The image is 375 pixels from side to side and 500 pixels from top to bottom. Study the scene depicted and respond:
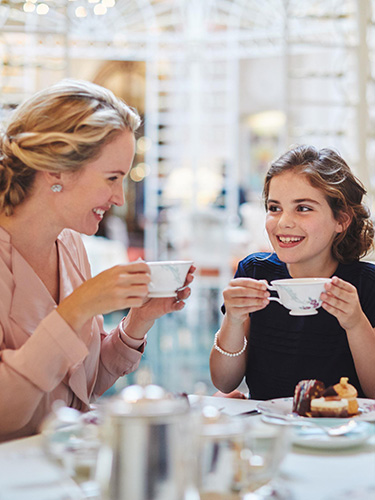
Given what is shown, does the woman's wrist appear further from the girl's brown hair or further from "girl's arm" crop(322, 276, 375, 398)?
the girl's brown hair

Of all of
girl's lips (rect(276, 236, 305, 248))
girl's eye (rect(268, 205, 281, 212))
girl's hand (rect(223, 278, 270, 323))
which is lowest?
girl's hand (rect(223, 278, 270, 323))

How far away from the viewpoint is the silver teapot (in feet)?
2.17

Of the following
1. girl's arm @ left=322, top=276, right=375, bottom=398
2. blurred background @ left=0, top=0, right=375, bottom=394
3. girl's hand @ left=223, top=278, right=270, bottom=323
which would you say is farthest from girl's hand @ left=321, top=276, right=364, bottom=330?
blurred background @ left=0, top=0, right=375, bottom=394

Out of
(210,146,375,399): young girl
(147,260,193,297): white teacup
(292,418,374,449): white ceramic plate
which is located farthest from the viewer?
(210,146,375,399): young girl

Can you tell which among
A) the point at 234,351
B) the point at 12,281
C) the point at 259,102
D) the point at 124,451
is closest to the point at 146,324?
the point at 234,351

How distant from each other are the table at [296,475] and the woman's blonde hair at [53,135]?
60 cm

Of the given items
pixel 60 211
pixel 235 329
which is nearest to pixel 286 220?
pixel 235 329

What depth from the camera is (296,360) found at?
1683 millimetres

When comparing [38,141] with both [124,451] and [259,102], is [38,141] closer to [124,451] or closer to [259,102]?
[124,451]

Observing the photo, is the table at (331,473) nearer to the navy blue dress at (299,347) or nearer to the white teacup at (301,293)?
the white teacup at (301,293)

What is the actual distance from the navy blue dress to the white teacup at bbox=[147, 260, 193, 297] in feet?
1.50

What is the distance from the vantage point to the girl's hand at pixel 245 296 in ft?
4.73

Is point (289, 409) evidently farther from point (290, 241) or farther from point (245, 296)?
point (290, 241)

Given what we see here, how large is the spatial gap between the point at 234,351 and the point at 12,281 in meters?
0.57
